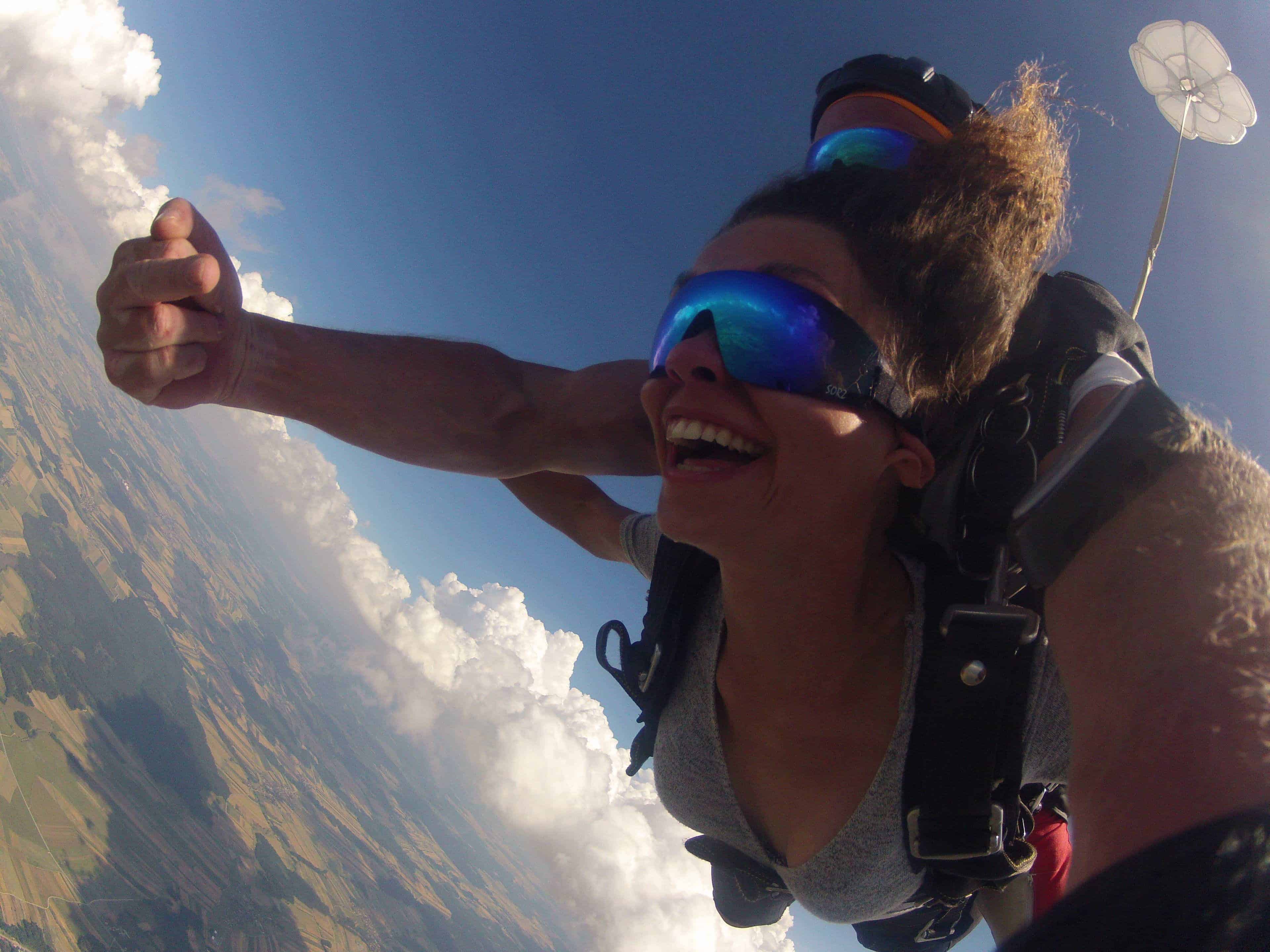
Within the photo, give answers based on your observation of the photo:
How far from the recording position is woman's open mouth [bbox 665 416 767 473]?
173 cm

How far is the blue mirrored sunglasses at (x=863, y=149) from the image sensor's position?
211 cm

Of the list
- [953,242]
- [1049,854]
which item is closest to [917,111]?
[953,242]

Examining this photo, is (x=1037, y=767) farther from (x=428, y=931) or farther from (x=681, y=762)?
(x=428, y=931)

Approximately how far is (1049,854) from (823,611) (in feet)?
6.30

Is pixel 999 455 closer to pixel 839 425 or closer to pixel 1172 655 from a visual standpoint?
pixel 839 425

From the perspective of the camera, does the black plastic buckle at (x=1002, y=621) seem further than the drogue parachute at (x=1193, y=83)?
No

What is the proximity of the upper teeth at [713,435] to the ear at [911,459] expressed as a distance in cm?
37

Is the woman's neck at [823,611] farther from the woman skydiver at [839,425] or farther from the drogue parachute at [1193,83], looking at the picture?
the drogue parachute at [1193,83]

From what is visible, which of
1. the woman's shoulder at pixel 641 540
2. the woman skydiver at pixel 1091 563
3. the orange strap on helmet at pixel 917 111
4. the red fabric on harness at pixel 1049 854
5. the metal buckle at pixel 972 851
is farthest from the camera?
the woman's shoulder at pixel 641 540

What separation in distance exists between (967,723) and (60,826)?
106m

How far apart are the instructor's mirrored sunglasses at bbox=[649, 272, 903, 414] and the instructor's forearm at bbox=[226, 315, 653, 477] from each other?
579 millimetres

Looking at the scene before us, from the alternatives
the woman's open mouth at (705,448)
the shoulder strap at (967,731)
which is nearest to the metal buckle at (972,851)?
the shoulder strap at (967,731)

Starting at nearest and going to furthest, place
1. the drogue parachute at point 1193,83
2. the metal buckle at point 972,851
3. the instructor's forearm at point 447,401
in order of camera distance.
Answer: the metal buckle at point 972,851 → the instructor's forearm at point 447,401 → the drogue parachute at point 1193,83

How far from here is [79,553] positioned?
4434 inches
